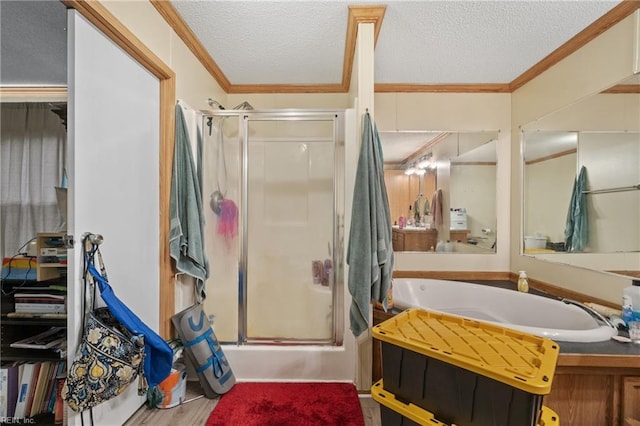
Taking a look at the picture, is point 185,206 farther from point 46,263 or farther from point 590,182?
point 590,182

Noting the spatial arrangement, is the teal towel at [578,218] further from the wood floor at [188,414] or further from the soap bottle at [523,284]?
the wood floor at [188,414]

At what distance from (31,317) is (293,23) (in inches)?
90.9

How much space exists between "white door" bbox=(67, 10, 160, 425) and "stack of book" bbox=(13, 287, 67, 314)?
39 centimetres

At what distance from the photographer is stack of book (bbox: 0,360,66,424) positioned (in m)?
1.39

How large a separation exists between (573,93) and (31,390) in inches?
152

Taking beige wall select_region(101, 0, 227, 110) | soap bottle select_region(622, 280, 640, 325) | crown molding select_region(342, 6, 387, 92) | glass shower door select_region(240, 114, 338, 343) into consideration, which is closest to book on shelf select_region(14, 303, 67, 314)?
glass shower door select_region(240, 114, 338, 343)

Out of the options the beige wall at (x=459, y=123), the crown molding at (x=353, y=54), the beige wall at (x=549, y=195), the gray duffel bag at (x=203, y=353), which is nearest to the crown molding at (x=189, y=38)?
the crown molding at (x=353, y=54)

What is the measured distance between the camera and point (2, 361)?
145 centimetres

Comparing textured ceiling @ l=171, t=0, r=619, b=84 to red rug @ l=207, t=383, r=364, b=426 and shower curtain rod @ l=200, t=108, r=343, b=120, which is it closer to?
shower curtain rod @ l=200, t=108, r=343, b=120

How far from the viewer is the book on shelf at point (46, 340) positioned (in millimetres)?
1437

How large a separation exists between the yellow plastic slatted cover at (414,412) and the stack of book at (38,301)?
172 cm

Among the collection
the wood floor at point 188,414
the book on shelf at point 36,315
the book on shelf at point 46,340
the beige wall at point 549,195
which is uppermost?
the beige wall at point 549,195

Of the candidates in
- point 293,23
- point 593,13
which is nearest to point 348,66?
point 293,23

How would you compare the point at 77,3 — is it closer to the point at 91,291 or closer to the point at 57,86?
the point at 57,86
